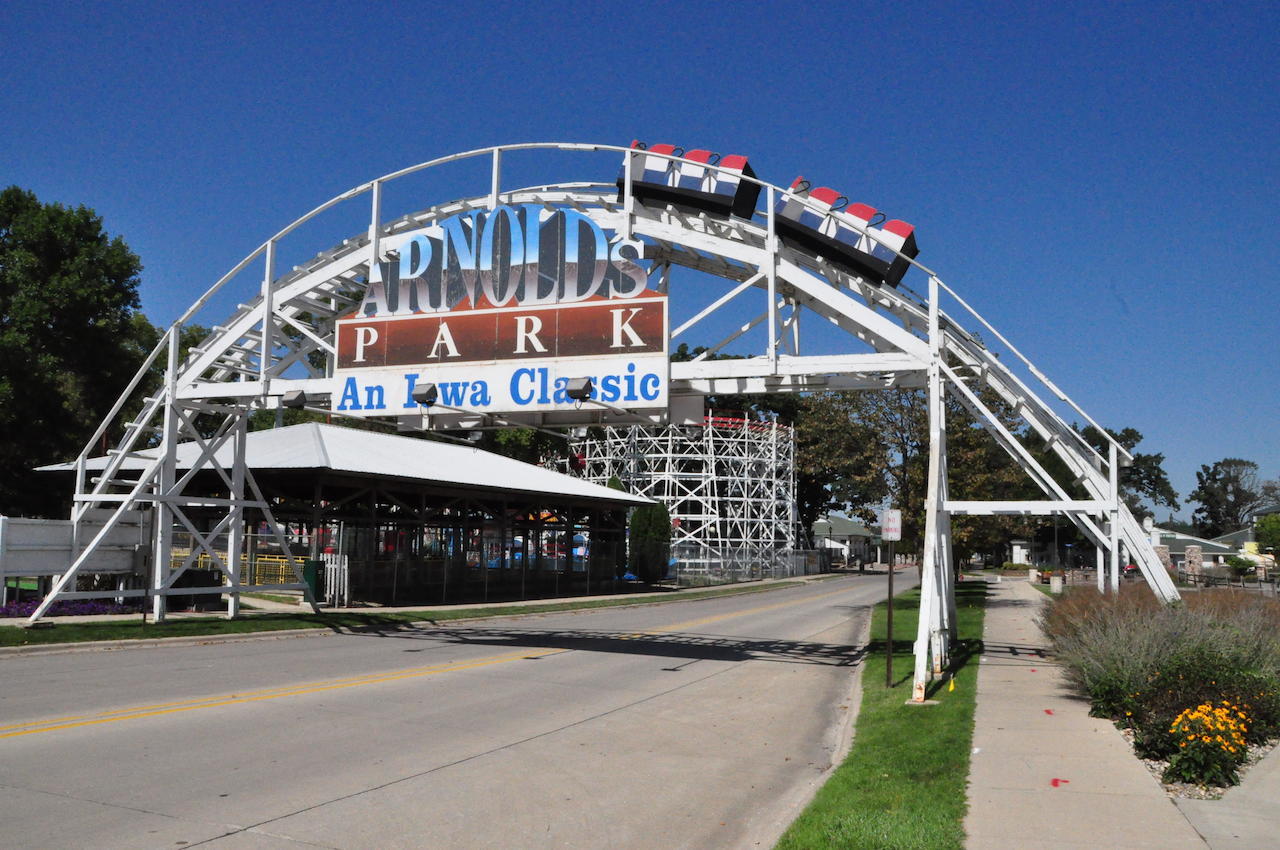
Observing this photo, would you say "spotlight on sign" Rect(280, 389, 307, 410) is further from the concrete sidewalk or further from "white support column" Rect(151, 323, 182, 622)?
the concrete sidewalk

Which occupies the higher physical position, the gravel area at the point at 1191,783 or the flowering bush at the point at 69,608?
the gravel area at the point at 1191,783

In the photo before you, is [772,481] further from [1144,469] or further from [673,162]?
[1144,469]

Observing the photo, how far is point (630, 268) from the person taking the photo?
55.9ft

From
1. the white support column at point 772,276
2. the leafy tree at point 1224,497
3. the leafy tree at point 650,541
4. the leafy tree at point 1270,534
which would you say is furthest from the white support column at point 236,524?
the leafy tree at point 1224,497

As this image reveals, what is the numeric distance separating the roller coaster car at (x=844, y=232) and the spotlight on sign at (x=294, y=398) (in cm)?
962

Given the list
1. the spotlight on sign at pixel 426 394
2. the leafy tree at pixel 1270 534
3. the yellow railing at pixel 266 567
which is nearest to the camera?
the spotlight on sign at pixel 426 394

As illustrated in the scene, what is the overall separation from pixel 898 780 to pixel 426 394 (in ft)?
37.9

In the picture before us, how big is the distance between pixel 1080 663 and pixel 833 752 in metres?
3.62

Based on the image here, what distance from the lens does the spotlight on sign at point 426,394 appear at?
1758 centimetres

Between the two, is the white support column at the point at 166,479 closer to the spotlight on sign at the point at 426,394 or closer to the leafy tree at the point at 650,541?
the spotlight on sign at the point at 426,394

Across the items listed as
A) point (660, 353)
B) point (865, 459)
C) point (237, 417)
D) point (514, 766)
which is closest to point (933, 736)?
point (514, 766)

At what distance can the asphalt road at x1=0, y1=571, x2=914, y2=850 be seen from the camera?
696 centimetres

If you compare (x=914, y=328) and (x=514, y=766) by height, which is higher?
(x=914, y=328)

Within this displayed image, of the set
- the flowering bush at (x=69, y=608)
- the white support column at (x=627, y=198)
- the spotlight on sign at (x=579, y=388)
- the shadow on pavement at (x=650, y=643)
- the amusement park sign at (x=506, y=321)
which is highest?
the white support column at (x=627, y=198)
